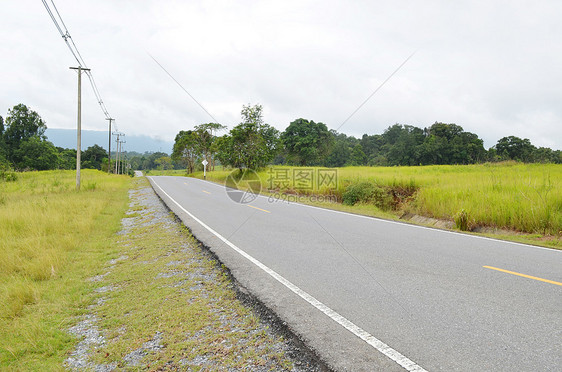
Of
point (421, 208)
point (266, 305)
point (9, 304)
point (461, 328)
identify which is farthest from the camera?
point (421, 208)

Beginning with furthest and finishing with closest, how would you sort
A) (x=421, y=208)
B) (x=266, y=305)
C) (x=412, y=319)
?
(x=421, y=208), (x=266, y=305), (x=412, y=319)

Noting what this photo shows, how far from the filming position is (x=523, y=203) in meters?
8.52

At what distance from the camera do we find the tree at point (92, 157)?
8712 cm

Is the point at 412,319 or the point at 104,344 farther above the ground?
the point at 412,319

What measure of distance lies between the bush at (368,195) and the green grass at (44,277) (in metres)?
9.96

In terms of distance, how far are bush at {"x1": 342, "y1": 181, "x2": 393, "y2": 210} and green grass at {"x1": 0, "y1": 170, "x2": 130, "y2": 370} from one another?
9.96 meters

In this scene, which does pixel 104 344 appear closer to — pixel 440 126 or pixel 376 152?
pixel 440 126

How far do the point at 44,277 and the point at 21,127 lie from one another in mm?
85782

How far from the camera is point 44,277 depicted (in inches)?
219

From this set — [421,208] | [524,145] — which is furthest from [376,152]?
[421,208]

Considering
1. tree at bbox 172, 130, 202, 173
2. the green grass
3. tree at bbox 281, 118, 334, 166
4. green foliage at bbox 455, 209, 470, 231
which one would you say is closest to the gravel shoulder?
the green grass

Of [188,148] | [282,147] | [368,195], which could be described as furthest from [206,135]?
[368,195]

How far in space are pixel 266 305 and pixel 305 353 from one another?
1.06m
